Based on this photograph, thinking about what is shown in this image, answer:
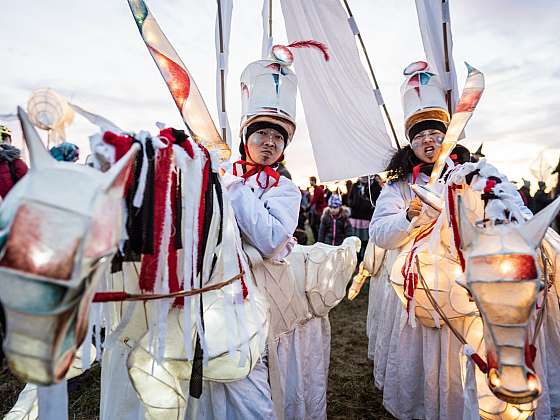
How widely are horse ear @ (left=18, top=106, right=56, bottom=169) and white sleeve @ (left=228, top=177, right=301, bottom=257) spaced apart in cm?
96

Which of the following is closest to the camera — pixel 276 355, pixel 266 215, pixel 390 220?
pixel 266 215

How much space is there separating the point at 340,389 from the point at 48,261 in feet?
11.3

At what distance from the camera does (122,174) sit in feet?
3.22

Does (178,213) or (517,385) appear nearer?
(517,385)

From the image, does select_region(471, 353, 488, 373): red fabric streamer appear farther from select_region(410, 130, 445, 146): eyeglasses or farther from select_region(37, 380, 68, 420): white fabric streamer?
select_region(410, 130, 445, 146): eyeglasses

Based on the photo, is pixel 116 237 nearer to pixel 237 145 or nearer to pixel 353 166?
pixel 237 145

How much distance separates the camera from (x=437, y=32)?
2984 mm

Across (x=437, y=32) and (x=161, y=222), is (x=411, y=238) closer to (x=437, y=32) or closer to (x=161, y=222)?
(x=437, y=32)

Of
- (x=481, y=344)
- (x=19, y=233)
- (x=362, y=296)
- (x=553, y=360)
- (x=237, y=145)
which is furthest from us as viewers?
(x=362, y=296)

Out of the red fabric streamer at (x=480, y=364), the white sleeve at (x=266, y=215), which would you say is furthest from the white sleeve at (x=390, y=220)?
the red fabric streamer at (x=480, y=364)

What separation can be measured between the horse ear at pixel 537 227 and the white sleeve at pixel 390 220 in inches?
51.1

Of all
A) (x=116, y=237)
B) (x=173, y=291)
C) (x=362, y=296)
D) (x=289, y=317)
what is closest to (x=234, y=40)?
(x=289, y=317)

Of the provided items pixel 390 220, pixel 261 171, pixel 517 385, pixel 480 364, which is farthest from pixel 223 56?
pixel 517 385

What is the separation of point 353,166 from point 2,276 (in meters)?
3.08
